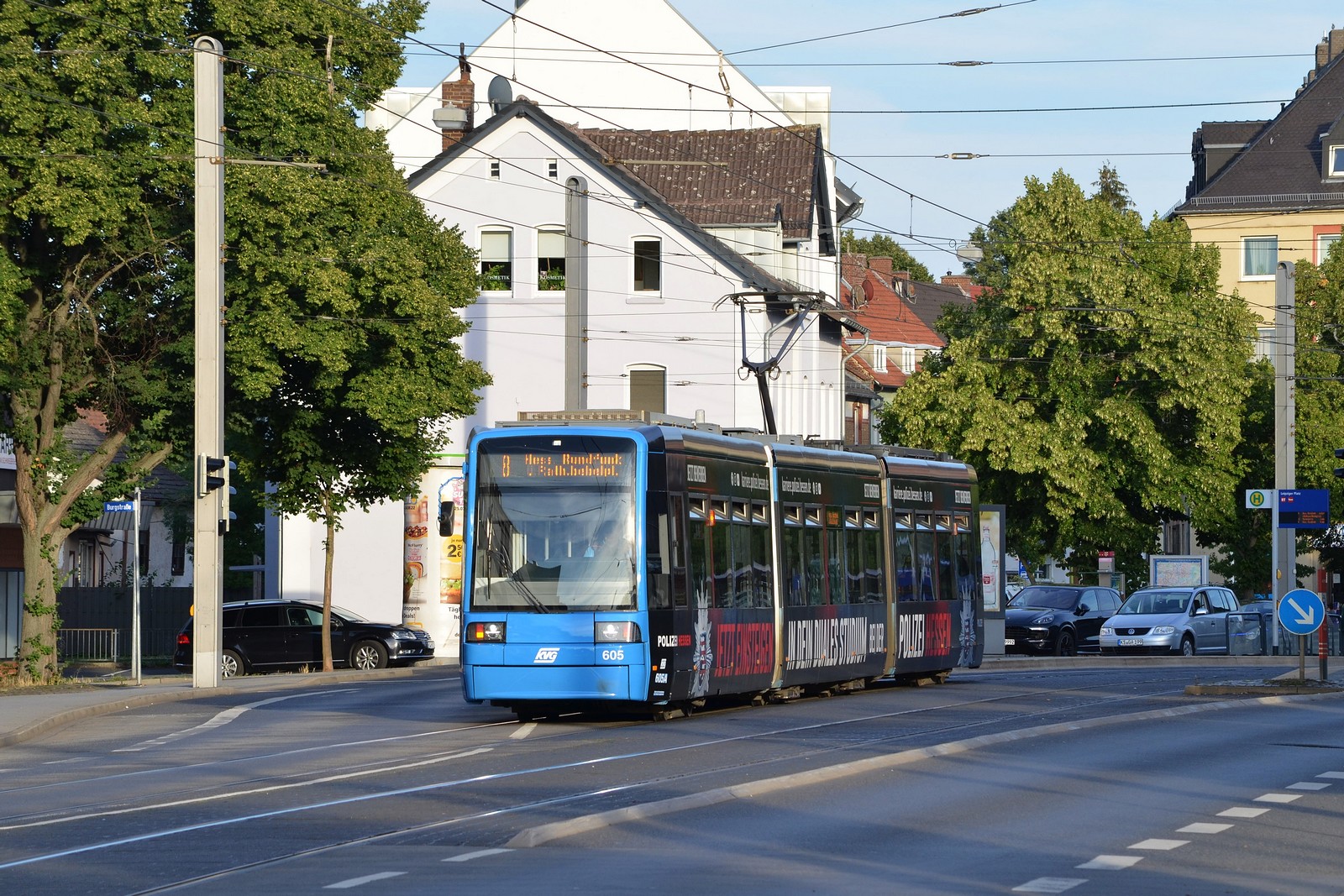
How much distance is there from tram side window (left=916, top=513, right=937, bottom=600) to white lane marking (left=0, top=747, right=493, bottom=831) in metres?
10.6

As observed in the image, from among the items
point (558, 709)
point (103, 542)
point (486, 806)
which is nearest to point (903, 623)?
point (558, 709)

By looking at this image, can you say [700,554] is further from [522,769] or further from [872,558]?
[522,769]

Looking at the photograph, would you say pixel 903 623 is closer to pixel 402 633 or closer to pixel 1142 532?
pixel 402 633

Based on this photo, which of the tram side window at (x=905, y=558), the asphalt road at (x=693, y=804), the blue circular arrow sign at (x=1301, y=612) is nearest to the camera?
the asphalt road at (x=693, y=804)

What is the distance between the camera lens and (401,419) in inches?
1362

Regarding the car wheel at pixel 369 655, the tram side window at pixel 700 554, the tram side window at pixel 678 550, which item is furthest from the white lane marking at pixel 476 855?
the car wheel at pixel 369 655

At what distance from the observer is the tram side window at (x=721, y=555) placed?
69.8 ft

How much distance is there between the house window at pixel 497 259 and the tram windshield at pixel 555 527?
30348 millimetres

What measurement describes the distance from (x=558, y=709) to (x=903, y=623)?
18.2 ft

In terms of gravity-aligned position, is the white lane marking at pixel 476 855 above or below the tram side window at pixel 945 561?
below

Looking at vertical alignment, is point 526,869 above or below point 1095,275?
below

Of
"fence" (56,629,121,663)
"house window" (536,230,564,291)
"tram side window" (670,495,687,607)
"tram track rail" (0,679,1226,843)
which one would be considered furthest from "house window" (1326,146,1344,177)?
"tram side window" (670,495,687,607)

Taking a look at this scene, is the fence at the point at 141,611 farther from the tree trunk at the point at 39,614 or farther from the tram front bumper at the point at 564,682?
the tram front bumper at the point at 564,682

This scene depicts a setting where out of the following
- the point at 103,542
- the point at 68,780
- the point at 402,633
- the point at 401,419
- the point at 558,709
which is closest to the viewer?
the point at 68,780
